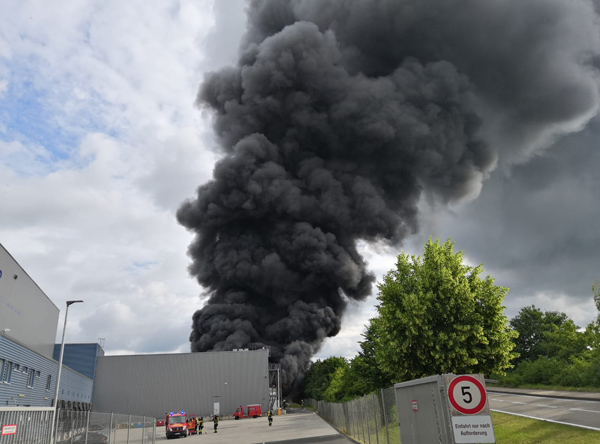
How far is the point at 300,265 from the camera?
52.5 metres

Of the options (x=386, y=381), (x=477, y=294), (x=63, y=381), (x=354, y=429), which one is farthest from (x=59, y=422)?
(x=63, y=381)

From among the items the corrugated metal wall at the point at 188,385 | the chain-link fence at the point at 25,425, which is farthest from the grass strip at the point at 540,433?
the corrugated metal wall at the point at 188,385

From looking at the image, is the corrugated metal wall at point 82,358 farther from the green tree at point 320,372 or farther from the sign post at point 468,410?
the sign post at point 468,410

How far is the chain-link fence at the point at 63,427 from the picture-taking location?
8.12 metres

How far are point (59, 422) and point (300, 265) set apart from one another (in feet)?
132

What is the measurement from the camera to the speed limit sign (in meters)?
5.96

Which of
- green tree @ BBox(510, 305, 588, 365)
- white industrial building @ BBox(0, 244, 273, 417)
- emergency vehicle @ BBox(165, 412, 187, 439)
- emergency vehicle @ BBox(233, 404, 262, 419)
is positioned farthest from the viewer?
green tree @ BBox(510, 305, 588, 365)

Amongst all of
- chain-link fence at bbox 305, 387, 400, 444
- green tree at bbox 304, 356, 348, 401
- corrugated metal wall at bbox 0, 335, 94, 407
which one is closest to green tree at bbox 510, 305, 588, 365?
green tree at bbox 304, 356, 348, 401

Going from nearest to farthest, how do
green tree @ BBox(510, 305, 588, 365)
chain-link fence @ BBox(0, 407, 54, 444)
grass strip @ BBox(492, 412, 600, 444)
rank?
chain-link fence @ BBox(0, 407, 54, 444), grass strip @ BBox(492, 412, 600, 444), green tree @ BBox(510, 305, 588, 365)

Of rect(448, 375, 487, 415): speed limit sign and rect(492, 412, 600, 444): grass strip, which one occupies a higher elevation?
rect(448, 375, 487, 415): speed limit sign

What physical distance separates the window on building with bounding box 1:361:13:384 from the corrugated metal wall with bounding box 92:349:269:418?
3320 cm

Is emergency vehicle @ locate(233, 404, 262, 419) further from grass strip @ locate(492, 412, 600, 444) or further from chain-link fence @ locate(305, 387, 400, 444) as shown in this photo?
grass strip @ locate(492, 412, 600, 444)

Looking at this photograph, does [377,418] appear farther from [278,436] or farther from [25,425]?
[278,436]

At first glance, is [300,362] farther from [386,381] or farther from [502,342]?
[502,342]
